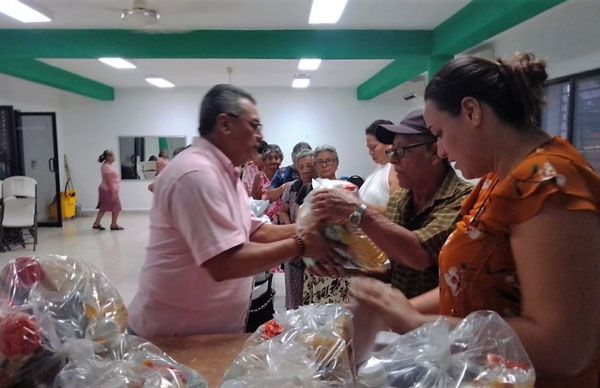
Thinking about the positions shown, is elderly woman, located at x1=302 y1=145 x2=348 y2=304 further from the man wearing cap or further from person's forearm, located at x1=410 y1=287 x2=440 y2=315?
person's forearm, located at x1=410 y1=287 x2=440 y2=315

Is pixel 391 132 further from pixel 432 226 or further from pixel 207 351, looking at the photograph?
pixel 207 351

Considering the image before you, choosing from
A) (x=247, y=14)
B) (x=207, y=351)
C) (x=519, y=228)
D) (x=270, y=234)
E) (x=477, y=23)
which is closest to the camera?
(x=519, y=228)

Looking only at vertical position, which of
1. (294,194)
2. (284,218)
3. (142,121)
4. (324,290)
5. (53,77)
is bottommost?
(324,290)

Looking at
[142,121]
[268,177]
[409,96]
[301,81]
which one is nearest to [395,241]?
[268,177]

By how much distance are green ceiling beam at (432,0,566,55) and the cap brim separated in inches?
136

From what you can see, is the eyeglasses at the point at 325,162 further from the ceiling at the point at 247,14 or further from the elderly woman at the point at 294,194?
the ceiling at the point at 247,14

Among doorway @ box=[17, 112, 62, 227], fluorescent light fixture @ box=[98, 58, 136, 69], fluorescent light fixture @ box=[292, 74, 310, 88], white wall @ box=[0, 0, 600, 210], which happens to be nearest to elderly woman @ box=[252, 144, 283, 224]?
fluorescent light fixture @ box=[98, 58, 136, 69]

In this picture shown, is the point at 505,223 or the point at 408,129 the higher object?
the point at 408,129

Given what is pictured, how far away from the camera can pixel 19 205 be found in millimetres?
7012

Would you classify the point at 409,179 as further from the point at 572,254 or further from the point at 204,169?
the point at 572,254

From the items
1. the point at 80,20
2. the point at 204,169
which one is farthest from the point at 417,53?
the point at 204,169

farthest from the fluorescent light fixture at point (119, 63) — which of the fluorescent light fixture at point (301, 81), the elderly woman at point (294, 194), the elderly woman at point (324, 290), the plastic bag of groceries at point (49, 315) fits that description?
the plastic bag of groceries at point (49, 315)

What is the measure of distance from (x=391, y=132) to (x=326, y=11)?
13.9 ft

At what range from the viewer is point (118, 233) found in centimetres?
830
